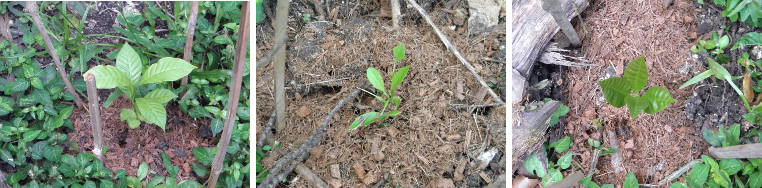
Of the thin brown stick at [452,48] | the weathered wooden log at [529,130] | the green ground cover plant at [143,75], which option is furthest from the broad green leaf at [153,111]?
the weathered wooden log at [529,130]

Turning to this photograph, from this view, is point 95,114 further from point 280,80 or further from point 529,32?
point 529,32

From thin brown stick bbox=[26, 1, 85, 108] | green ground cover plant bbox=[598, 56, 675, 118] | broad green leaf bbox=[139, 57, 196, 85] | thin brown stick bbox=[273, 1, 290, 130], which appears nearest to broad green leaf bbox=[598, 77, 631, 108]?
green ground cover plant bbox=[598, 56, 675, 118]

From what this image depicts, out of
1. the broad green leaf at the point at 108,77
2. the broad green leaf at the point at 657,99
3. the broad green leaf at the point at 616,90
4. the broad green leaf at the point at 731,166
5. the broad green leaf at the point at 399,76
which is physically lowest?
the broad green leaf at the point at 731,166

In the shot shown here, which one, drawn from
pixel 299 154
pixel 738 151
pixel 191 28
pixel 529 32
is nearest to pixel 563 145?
pixel 529 32

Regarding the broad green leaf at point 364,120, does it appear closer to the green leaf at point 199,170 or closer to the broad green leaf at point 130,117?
the green leaf at point 199,170

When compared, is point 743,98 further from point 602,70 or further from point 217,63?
point 217,63

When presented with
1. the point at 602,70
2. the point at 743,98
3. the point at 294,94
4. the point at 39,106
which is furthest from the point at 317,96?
the point at 743,98

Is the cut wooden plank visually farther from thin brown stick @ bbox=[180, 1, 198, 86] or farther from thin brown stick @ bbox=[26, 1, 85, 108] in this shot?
thin brown stick @ bbox=[26, 1, 85, 108]
